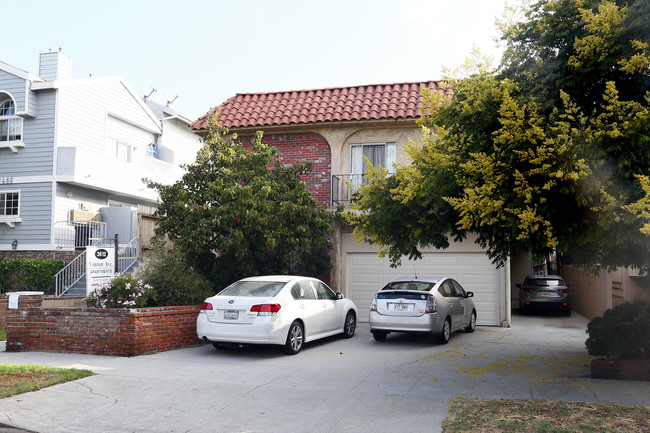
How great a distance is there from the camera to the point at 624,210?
6.63 meters

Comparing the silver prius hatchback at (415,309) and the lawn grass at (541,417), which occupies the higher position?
the silver prius hatchback at (415,309)

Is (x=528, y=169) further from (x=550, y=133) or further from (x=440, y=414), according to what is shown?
(x=440, y=414)

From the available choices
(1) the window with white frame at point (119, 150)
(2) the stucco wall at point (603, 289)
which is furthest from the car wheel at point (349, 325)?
(1) the window with white frame at point (119, 150)

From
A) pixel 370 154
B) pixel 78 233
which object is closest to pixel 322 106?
pixel 370 154

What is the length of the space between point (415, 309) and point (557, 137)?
6.37 metres

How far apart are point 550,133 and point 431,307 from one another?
610 centimetres

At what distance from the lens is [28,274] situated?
1866 cm

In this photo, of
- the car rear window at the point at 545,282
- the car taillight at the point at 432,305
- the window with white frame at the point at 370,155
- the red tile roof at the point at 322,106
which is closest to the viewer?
the car taillight at the point at 432,305

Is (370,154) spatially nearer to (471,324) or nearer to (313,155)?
(313,155)

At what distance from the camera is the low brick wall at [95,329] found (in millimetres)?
10719

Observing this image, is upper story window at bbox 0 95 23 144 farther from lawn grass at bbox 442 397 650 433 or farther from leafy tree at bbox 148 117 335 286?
lawn grass at bbox 442 397 650 433

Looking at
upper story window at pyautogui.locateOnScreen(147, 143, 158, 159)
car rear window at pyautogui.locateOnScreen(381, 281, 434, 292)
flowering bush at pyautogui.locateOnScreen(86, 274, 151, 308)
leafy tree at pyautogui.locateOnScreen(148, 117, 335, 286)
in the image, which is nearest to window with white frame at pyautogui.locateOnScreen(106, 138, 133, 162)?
upper story window at pyautogui.locateOnScreen(147, 143, 158, 159)

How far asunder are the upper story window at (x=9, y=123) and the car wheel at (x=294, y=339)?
1541 centimetres

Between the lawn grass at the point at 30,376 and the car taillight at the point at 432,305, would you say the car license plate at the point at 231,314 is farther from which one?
the car taillight at the point at 432,305
